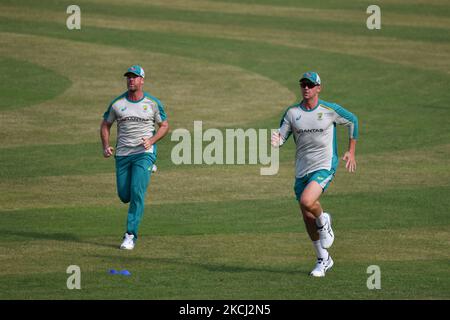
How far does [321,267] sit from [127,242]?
10.3 ft

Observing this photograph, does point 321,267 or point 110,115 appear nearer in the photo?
point 321,267

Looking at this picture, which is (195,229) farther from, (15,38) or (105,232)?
(15,38)

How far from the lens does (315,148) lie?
50.3 feet

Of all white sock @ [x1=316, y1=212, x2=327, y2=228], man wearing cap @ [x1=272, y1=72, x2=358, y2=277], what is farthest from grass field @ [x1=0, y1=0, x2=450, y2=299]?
white sock @ [x1=316, y1=212, x2=327, y2=228]

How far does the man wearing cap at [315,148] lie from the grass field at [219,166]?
554 millimetres

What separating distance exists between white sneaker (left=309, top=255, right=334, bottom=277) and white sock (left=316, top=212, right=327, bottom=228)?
1.51 feet

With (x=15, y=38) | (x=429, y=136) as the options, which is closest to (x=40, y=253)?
(x=429, y=136)

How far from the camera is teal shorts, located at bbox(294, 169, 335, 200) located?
595 inches

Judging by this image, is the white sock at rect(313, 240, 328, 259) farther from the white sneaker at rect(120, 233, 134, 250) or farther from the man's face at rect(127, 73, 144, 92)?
the man's face at rect(127, 73, 144, 92)

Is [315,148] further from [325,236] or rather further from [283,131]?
[325,236]

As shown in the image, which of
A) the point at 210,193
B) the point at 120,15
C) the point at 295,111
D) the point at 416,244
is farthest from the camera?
the point at 120,15

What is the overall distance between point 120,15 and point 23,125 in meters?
14.8

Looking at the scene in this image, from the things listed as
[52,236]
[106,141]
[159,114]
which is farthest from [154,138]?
[52,236]
